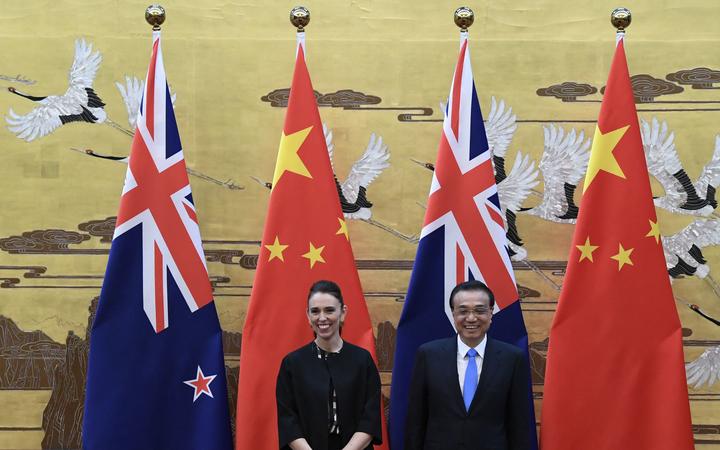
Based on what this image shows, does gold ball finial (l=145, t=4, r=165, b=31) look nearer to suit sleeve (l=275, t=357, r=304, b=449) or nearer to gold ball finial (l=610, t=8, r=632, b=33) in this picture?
suit sleeve (l=275, t=357, r=304, b=449)

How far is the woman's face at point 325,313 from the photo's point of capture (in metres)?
3.25

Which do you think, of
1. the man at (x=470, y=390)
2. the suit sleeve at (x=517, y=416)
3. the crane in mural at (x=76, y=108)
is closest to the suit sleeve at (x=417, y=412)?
the man at (x=470, y=390)

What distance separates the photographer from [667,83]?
4254 millimetres

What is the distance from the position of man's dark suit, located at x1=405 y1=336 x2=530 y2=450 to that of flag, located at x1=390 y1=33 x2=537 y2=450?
2.17 ft

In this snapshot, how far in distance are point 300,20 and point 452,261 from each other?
4.28ft

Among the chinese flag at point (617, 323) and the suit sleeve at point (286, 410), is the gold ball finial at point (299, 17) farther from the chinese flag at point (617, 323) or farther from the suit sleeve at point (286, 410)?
the suit sleeve at point (286, 410)

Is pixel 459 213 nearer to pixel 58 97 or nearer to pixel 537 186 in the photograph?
pixel 537 186

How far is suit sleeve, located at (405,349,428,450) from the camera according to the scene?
3227 mm

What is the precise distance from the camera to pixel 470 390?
10.5 feet

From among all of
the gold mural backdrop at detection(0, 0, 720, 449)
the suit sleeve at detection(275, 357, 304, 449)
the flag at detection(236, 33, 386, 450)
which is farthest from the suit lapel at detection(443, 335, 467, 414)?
the gold mural backdrop at detection(0, 0, 720, 449)

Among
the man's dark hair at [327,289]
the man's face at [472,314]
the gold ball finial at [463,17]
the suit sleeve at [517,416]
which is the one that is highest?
the gold ball finial at [463,17]

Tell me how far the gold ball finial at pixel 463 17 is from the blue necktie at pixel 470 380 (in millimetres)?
1592

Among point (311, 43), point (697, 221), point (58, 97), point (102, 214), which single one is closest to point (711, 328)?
point (697, 221)

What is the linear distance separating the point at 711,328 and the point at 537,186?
1.07 meters
